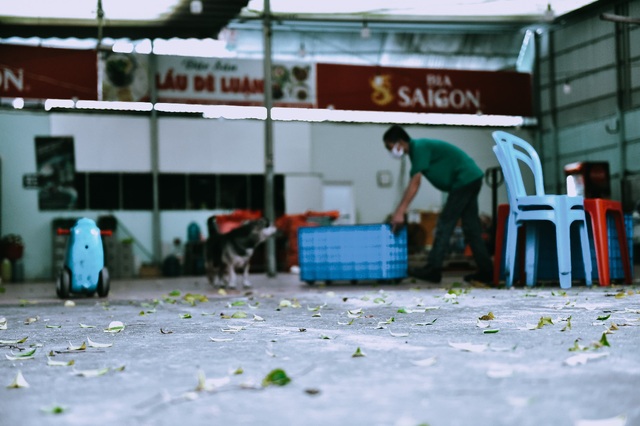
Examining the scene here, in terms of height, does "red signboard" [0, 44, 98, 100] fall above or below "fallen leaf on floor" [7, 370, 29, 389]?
above

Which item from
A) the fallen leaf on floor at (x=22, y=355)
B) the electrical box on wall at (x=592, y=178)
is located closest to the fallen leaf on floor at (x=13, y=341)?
the fallen leaf on floor at (x=22, y=355)

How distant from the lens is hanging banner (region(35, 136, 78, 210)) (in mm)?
13977

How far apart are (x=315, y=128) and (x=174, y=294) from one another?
9655 mm

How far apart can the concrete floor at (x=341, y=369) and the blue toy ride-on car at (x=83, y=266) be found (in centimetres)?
247

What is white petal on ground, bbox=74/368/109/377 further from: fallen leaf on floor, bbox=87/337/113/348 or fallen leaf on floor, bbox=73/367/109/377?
fallen leaf on floor, bbox=87/337/113/348

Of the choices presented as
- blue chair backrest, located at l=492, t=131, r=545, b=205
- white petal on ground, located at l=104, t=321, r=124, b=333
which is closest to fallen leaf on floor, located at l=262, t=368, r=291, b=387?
white petal on ground, located at l=104, t=321, r=124, b=333

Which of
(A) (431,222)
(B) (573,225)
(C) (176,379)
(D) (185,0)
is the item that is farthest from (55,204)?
(C) (176,379)

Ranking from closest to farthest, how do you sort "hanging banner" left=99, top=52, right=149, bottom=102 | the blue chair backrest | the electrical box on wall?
1. the blue chair backrest
2. "hanging banner" left=99, top=52, right=149, bottom=102
3. the electrical box on wall

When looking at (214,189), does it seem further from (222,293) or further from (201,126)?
(222,293)

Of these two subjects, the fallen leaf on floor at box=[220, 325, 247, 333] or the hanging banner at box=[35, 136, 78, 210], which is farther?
the hanging banner at box=[35, 136, 78, 210]

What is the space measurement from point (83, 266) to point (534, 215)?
12.3ft

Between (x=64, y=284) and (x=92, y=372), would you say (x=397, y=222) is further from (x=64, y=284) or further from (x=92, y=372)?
(x=92, y=372)

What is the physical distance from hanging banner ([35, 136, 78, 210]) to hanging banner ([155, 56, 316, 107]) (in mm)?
1945

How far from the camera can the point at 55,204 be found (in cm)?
1404
